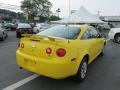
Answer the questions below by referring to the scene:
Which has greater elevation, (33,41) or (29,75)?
(33,41)

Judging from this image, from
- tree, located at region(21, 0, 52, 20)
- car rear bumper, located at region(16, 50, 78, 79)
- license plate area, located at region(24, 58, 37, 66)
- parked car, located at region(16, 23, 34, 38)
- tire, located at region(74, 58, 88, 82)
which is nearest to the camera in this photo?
car rear bumper, located at region(16, 50, 78, 79)

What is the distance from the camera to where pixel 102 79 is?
20.0 ft

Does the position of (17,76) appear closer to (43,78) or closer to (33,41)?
(43,78)

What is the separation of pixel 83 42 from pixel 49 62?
1.35 meters

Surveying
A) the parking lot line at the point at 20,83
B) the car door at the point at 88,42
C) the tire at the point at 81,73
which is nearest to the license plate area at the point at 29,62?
the parking lot line at the point at 20,83

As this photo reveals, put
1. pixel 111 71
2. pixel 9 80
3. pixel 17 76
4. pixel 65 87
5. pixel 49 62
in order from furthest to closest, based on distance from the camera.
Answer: pixel 111 71, pixel 17 76, pixel 9 80, pixel 65 87, pixel 49 62

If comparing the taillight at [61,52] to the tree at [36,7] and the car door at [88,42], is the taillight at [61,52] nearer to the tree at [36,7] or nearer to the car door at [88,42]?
the car door at [88,42]

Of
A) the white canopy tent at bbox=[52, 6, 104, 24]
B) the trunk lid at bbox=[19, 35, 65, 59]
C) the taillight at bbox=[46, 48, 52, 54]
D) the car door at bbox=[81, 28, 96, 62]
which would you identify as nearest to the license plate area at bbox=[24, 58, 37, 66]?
the trunk lid at bbox=[19, 35, 65, 59]

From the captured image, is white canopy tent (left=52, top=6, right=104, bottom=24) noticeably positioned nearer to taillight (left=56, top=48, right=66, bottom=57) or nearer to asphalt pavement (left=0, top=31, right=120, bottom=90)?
asphalt pavement (left=0, top=31, right=120, bottom=90)

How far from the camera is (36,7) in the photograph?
8556cm

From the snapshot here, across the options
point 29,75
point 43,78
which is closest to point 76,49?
point 43,78

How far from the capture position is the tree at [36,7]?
276ft

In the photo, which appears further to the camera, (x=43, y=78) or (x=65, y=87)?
(x=43, y=78)

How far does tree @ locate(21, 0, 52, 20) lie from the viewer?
84037 mm
